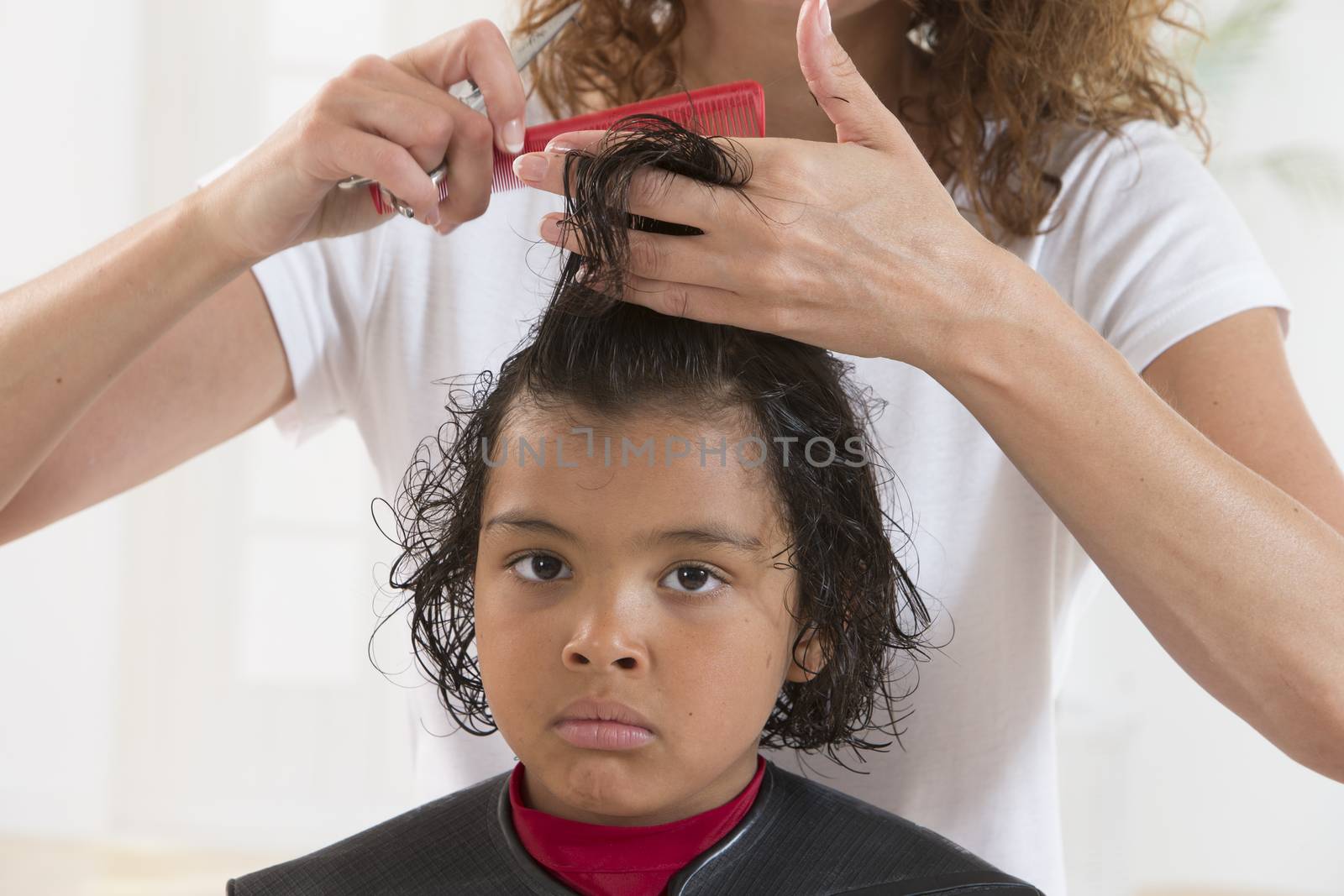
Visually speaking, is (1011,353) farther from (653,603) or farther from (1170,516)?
(653,603)

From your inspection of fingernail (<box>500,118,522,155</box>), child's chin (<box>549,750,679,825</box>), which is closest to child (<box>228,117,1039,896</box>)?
child's chin (<box>549,750,679,825</box>)

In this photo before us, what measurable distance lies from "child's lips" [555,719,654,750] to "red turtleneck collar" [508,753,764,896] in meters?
0.12

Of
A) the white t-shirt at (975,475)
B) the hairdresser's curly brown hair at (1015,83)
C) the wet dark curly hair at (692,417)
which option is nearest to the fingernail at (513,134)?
the wet dark curly hair at (692,417)

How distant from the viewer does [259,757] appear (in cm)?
315

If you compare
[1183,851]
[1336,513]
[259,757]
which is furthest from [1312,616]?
[259,757]

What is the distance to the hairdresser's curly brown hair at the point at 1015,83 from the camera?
131cm

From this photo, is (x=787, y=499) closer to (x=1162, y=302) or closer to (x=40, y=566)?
(x=1162, y=302)

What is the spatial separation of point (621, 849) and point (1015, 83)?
2.86 feet

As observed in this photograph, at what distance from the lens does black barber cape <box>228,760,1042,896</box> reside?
1.06 m

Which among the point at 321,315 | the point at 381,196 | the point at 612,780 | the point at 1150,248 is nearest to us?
the point at 612,780

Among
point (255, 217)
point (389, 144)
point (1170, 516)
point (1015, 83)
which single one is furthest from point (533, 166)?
point (1015, 83)

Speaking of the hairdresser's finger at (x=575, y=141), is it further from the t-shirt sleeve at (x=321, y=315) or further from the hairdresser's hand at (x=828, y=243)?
the t-shirt sleeve at (x=321, y=315)

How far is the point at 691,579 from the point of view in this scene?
1003mm

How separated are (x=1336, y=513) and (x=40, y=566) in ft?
9.08
